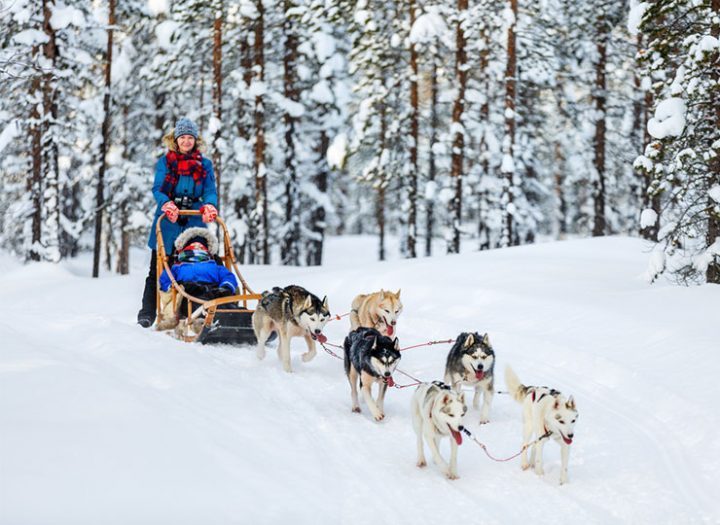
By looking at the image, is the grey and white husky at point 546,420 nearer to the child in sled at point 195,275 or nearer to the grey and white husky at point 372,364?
the grey and white husky at point 372,364

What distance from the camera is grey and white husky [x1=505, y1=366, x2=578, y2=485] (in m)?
4.49

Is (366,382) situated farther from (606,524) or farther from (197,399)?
(606,524)

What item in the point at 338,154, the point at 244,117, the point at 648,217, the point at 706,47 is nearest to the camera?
the point at 706,47

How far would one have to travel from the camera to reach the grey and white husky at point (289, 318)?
6.91 metres

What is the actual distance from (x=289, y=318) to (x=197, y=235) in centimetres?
247

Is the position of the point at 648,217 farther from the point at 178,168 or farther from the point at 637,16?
the point at 178,168

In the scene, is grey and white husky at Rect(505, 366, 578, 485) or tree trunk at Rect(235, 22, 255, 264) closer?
grey and white husky at Rect(505, 366, 578, 485)

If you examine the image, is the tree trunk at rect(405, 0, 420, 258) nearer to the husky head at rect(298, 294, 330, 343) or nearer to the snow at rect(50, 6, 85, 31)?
the snow at rect(50, 6, 85, 31)

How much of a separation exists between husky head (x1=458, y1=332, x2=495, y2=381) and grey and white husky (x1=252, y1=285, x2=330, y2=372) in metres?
1.61

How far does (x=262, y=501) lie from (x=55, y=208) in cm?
1544

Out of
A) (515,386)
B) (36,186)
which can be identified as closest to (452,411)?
(515,386)

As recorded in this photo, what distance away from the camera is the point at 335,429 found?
552cm

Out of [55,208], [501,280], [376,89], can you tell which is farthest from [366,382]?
[376,89]

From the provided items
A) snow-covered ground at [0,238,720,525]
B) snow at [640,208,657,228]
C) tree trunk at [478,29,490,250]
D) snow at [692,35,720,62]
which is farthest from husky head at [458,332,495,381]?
tree trunk at [478,29,490,250]
